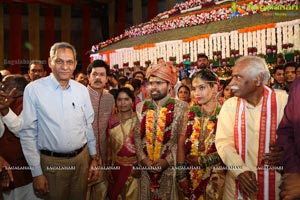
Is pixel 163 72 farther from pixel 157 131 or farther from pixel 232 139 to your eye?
pixel 232 139

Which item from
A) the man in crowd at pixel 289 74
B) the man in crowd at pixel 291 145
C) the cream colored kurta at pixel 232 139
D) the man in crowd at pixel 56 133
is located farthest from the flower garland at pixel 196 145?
the man in crowd at pixel 289 74

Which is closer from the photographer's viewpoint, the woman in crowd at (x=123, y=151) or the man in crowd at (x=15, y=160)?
the man in crowd at (x=15, y=160)

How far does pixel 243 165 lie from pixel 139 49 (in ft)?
20.4

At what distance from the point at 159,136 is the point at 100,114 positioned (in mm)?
869

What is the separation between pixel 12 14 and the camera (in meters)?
14.2

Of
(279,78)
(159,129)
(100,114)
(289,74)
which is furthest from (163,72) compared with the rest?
(279,78)

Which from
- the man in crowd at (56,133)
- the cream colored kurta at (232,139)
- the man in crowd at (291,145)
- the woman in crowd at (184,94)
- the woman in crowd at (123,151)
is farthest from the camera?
the woman in crowd at (184,94)

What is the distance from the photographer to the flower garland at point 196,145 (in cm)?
283

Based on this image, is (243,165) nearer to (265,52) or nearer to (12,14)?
(265,52)

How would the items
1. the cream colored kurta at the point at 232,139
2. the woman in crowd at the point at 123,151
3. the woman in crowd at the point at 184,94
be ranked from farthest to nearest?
the woman in crowd at the point at 184,94 → the woman in crowd at the point at 123,151 → the cream colored kurta at the point at 232,139

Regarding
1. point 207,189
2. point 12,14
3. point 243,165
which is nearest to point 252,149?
point 243,165

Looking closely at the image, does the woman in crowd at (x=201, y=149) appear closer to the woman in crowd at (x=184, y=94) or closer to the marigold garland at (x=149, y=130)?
the marigold garland at (x=149, y=130)

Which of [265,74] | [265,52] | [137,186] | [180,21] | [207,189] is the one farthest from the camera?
[180,21]

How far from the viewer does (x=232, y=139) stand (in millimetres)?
2307
